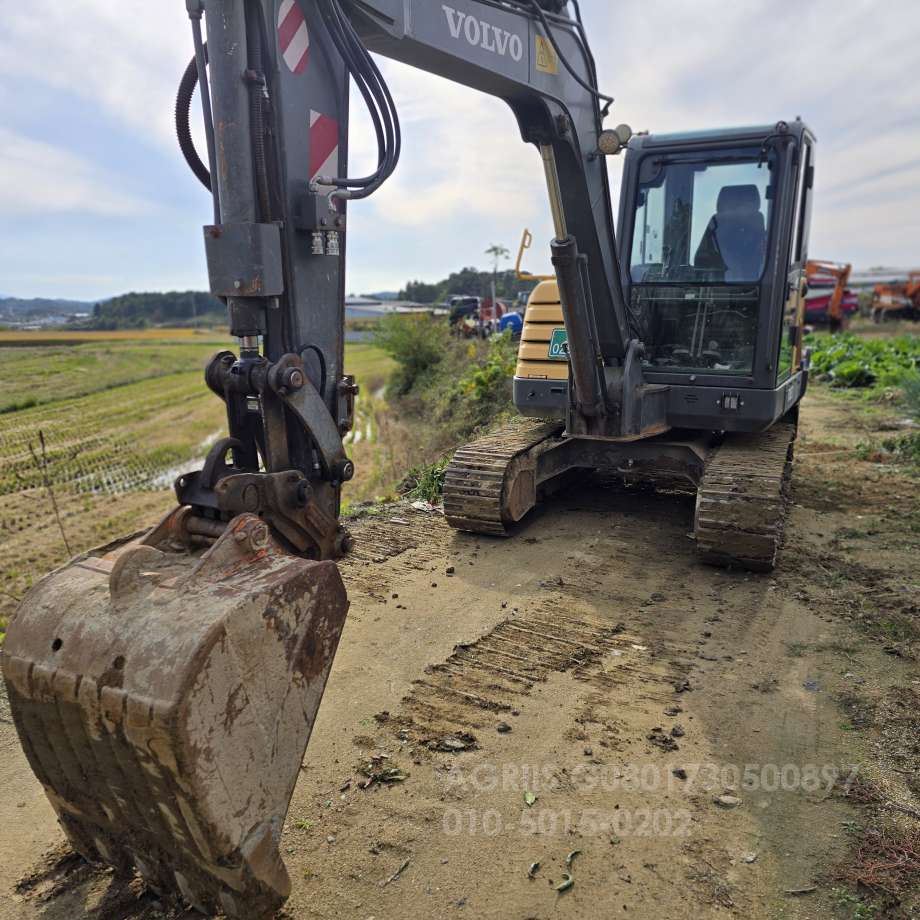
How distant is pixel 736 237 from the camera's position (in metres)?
5.93

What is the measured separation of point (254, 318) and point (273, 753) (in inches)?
58.1

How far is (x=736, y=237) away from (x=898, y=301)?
3255 cm

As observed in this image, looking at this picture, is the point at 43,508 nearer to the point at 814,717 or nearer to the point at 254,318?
the point at 254,318

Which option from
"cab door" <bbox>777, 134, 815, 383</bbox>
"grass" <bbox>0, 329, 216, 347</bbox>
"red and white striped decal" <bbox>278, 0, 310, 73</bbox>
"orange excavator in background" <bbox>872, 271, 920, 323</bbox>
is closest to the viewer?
"red and white striped decal" <bbox>278, 0, 310, 73</bbox>

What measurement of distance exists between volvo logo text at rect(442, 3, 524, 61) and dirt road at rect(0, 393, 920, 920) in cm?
303

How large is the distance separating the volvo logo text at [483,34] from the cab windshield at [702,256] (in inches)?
89.5

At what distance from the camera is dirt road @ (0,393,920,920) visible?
2.65 metres

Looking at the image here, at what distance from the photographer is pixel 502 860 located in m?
2.76

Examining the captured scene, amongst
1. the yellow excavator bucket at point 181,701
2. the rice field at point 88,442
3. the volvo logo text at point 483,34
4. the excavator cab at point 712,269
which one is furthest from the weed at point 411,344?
the yellow excavator bucket at point 181,701

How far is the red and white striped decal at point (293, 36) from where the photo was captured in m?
2.85

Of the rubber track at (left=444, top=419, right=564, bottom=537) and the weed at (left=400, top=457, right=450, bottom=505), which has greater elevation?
the rubber track at (left=444, top=419, right=564, bottom=537)

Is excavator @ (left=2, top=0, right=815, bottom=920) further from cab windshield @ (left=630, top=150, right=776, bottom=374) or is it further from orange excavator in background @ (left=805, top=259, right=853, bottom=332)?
orange excavator in background @ (left=805, top=259, right=853, bottom=332)

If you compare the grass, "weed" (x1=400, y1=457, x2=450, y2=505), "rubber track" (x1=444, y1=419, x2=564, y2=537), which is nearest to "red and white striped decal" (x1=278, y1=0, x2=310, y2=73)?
"rubber track" (x1=444, y1=419, x2=564, y2=537)

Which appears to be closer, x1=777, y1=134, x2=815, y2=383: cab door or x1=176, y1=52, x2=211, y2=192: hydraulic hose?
x1=176, y1=52, x2=211, y2=192: hydraulic hose
